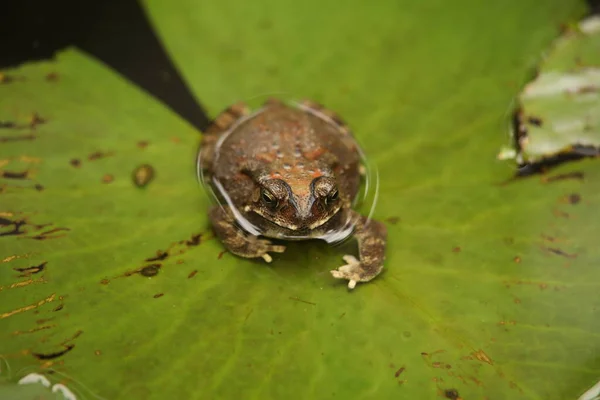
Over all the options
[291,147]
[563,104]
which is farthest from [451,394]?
[563,104]

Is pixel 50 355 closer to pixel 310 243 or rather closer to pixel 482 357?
pixel 310 243

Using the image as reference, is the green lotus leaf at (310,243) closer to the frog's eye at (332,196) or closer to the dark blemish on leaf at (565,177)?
the dark blemish on leaf at (565,177)

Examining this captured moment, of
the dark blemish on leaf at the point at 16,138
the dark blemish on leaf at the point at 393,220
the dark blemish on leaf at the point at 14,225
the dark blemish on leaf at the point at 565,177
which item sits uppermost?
the dark blemish on leaf at the point at 16,138

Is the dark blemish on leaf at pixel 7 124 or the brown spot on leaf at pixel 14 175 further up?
the dark blemish on leaf at pixel 7 124

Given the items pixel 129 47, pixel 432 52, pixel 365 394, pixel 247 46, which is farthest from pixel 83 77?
pixel 365 394

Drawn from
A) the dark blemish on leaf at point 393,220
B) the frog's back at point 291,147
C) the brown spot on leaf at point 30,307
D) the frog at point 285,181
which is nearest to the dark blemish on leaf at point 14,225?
the brown spot on leaf at point 30,307

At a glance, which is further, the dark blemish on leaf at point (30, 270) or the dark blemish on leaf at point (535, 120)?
the dark blemish on leaf at point (535, 120)

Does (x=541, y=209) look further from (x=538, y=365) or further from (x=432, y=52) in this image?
(x=432, y=52)

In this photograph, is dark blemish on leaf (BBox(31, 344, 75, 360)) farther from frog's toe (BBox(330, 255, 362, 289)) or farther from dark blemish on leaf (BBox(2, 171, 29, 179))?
frog's toe (BBox(330, 255, 362, 289))
